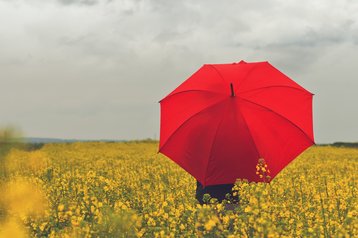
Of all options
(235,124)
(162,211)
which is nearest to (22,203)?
(162,211)

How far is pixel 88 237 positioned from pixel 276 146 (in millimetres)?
2903

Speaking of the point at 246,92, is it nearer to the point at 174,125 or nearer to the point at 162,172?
the point at 174,125

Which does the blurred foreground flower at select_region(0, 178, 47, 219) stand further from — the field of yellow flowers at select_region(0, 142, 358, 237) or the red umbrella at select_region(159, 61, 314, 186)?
the red umbrella at select_region(159, 61, 314, 186)

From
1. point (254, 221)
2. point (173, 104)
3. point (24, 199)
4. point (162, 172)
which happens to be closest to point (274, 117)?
point (173, 104)

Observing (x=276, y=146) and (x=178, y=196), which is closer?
(x=276, y=146)

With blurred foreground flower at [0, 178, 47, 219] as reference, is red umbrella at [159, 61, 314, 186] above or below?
above

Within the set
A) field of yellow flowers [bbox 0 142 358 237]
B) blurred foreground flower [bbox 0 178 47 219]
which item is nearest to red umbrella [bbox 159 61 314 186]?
field of yellow flowers [bbox 0 142 358 237]

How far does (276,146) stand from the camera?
20.9 ft

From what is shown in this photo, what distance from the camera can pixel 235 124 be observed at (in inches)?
239

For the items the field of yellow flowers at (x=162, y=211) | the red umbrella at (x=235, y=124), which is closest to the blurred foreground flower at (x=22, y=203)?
the field of yellow flowers at (x=162, y=211)

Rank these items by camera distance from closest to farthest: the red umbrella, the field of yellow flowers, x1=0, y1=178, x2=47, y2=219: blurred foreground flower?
the field of yellow flowers
the red umbrella
x1=0, y1=178, x2=47, y2=219: blurred foreground flower

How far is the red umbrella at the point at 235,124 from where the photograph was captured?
20.0 ft

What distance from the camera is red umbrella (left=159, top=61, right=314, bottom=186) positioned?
609 centimetres

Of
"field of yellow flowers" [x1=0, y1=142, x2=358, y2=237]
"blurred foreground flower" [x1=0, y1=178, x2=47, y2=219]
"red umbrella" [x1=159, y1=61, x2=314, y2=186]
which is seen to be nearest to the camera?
"field of yellow flowers" [x1=0, y1=142, x2=358, y2=237]
